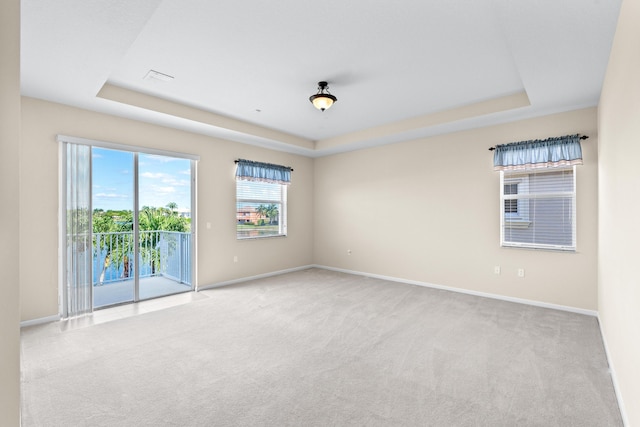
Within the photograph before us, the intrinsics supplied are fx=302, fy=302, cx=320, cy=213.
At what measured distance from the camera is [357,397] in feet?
7.07

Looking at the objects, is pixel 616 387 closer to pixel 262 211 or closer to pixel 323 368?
pixel 323 368

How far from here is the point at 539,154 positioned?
13.3ft

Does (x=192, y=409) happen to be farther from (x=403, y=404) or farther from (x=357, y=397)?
(x=403, y=404)

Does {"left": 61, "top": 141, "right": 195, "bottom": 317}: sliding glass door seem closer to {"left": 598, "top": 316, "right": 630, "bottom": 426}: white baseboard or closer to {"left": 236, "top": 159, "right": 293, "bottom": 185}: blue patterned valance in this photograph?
{"left": 236, "top": 159, "right": 293, "bottom": 185}: blue patterned valance

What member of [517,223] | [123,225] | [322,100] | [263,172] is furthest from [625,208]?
[123,225]

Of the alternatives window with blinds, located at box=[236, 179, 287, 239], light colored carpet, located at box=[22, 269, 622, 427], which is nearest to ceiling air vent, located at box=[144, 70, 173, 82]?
window with blinds, located at box=[236, 179, 287, 239]

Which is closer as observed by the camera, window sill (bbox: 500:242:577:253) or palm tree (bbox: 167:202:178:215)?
window sill (bbox: 500:242:577:253)

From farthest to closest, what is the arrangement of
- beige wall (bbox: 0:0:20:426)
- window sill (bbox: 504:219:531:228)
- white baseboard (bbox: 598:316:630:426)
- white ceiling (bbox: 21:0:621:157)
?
1. window sill (bbox: 504:219:531:228)
2. white ceiling (bbox: 21:0:621:157)
3. white baseboard (bbox: 598:316:630:426)
4. beige wall (bbox: 0:0:20:426)

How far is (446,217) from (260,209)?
11.3ft

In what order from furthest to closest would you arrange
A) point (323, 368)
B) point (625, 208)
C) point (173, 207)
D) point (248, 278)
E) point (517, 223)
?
point (248, 278), point (173, 207), point (517, 223), point (323, 368), point (625, 208)

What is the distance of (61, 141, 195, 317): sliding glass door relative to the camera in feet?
12.4

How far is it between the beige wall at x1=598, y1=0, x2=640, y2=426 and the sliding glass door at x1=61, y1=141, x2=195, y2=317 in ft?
16.4

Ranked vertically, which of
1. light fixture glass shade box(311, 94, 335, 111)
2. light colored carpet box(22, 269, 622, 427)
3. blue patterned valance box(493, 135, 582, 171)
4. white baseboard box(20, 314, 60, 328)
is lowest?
light colored carpet box(22, 269, 622, 427)

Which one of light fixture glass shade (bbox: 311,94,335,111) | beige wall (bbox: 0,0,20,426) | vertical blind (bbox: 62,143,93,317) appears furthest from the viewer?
vertical blind (bbox: 62,143,93,317)
